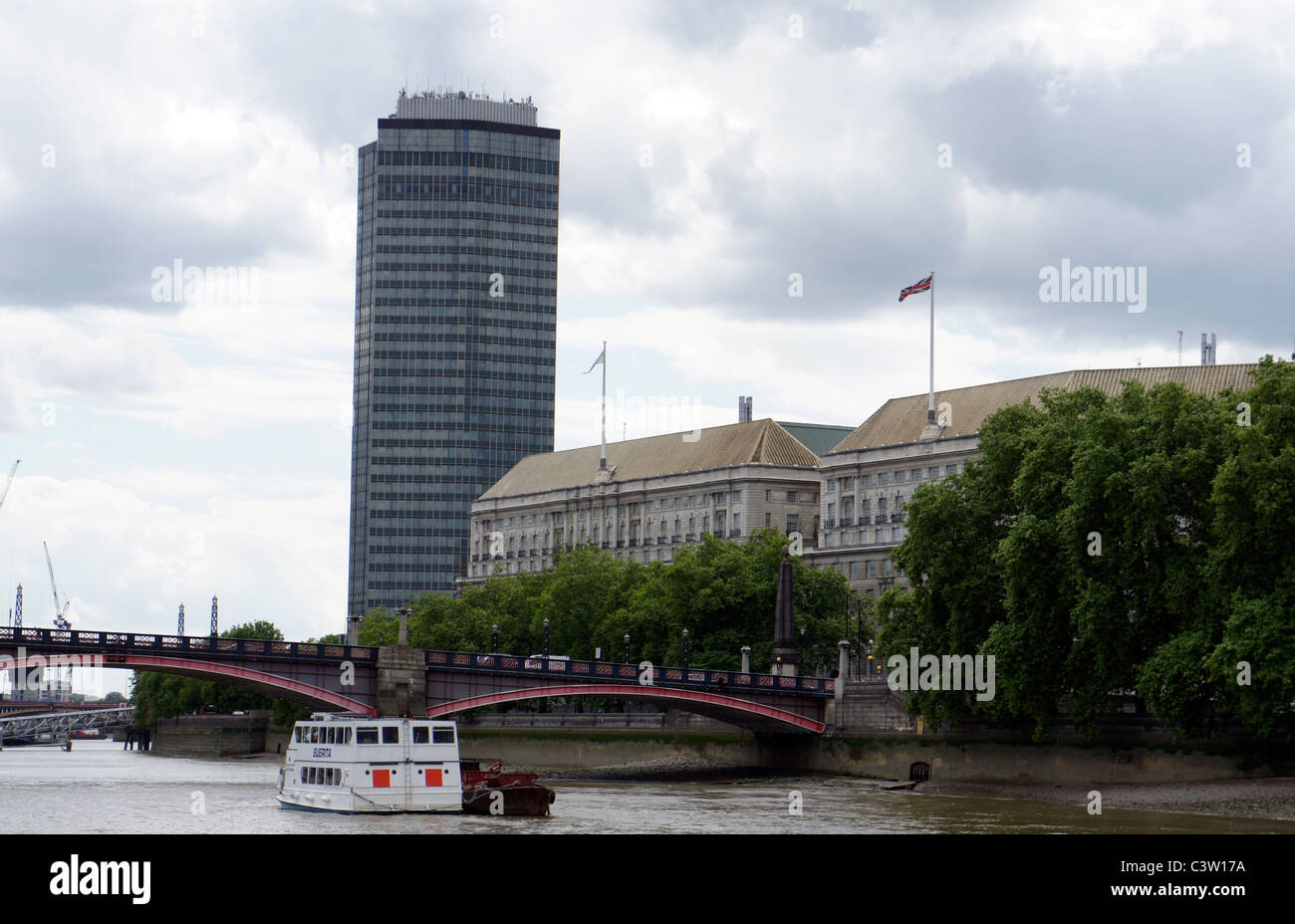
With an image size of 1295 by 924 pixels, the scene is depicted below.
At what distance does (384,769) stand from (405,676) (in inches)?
1251

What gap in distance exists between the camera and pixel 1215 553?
7300cm

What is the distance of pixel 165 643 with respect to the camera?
9244cm

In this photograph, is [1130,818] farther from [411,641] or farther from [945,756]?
[411,641]

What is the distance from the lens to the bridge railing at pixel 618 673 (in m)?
100

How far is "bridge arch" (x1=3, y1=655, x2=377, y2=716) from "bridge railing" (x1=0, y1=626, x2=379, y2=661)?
1.84 ft

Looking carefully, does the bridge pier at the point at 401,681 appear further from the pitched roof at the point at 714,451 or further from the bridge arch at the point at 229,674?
the pitched roof at the point at 714,451

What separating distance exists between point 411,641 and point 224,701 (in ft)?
121

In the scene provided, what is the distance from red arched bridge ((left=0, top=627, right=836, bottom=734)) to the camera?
302ft

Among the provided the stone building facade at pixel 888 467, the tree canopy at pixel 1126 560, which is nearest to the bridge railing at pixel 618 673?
the tree canopy at pixel 1126 560

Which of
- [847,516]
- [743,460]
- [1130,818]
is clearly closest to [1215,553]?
[1130,818]

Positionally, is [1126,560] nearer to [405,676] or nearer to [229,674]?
[405,676]
